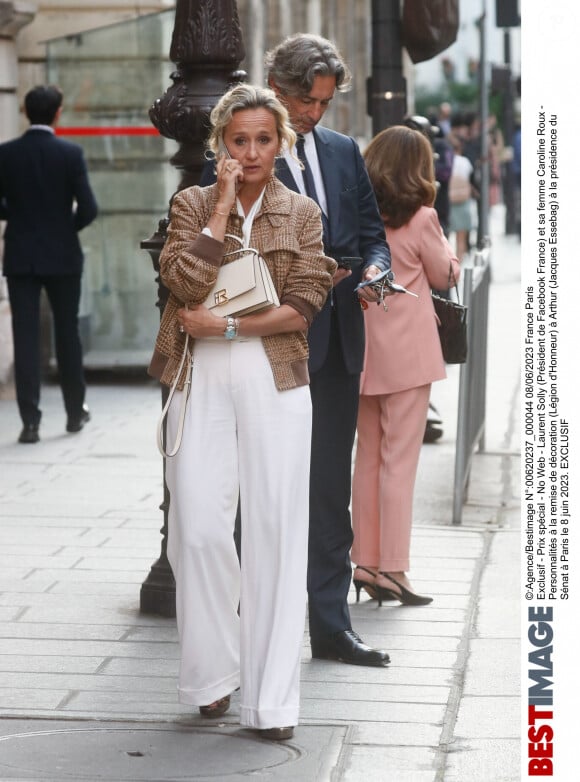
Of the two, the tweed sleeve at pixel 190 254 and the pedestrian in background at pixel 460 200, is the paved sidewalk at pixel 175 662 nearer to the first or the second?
the tweed sleeve at pixel 190 254

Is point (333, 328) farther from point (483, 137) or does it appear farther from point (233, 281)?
point (483, 137)

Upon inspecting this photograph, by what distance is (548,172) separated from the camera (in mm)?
4051

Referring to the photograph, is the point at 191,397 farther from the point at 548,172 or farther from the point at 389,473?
the point at 389,473

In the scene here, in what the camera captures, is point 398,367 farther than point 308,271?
Yes

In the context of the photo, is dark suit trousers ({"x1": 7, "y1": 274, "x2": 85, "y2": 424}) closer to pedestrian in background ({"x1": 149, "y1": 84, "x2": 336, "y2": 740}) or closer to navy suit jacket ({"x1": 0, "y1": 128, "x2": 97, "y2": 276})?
navy suit jacket ({"x1": 0, "y1": 128, "x2": 97, "y2": 276})

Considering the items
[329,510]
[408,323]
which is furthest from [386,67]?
[329,510]

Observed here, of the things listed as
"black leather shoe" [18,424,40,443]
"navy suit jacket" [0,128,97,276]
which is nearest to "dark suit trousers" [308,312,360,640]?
"black leather shoe" [18,424,40,443]

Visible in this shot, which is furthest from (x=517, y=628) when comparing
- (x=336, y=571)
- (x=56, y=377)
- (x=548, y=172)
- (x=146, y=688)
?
(x=56, y=377)

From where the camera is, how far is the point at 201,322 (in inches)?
178

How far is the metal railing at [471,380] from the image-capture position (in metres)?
7.86

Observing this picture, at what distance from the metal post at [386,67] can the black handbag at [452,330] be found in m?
3.26

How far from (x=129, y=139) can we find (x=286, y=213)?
8.48 m

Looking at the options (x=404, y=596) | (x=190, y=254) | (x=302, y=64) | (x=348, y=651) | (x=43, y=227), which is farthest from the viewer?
(x=43, y=227)

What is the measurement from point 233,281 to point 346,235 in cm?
90
